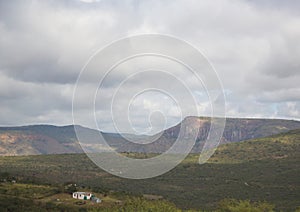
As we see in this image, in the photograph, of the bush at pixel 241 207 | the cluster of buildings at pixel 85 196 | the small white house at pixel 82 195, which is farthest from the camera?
the small white house at pixel 82 195

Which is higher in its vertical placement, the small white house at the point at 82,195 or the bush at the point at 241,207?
the small white house at the point at 82,195

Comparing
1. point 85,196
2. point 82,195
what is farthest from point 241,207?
point 82,195

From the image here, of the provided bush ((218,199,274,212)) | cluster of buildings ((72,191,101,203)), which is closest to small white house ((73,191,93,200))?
cluster of buildings ((72,191,101,203))

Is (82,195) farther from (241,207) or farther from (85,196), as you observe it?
(241,207)

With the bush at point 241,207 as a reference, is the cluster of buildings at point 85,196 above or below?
above

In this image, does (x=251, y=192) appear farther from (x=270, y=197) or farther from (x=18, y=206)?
(x=18, y=206)

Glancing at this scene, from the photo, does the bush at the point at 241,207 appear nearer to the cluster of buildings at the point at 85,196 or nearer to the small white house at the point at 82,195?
the cluster of buildings at the point at 85,196

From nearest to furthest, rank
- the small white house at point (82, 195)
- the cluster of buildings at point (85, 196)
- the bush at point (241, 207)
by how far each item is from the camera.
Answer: the bush at point (241, 207) → the cluster of buildings at point (85, 196) → the small white house at point (82, 195)

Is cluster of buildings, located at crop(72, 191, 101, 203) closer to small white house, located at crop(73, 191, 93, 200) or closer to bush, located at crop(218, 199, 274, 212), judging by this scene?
small white house, located at crop(73, 191, 93, 200)

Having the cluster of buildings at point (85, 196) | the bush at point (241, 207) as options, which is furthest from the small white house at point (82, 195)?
the bush at point (241, 207)

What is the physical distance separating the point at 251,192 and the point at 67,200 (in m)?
80.1

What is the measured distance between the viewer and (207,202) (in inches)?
6033

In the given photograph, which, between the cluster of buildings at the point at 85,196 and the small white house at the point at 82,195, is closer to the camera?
the cluster of buildings at the point at 85,196

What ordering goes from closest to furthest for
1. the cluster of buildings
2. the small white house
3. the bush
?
the bush < the cluster of buildings < the small white house
